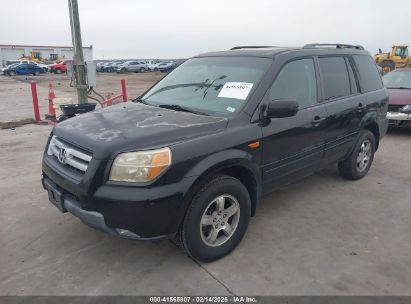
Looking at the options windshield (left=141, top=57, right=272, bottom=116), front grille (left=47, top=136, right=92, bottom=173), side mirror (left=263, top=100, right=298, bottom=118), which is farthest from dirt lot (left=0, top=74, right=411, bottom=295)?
windshield (left=141, top=57, right=272, bottom=116)

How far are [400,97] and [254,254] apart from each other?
650cm

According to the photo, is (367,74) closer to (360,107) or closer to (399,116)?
(360,107)

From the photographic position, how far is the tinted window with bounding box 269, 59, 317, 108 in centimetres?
373

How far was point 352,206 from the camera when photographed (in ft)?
14.8

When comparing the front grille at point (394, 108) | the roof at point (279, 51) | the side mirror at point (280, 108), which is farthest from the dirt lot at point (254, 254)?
the front grille at point (394, 108)

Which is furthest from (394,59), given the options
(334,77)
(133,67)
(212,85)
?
(133,67)

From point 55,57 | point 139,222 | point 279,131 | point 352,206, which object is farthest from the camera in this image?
point 55,57

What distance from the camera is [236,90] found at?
3617mm

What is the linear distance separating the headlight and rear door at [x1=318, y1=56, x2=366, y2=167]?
231cm

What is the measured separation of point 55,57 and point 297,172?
72.5 m

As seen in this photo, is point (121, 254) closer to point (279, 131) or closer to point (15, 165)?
point (279, 131)

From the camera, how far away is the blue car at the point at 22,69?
4284 cm

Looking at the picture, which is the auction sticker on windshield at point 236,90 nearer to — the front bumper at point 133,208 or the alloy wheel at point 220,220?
the alloy wheel at point 220,220

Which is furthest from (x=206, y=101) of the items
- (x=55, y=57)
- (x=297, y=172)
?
(x=55, y=57)
